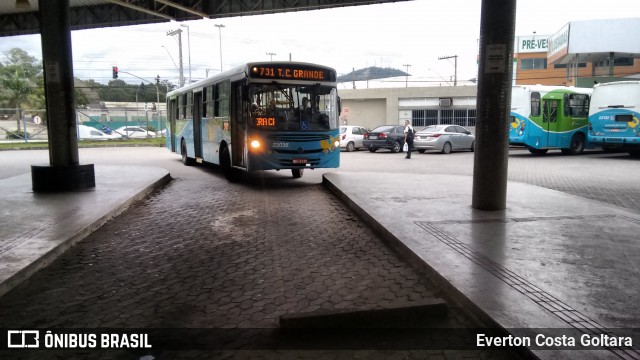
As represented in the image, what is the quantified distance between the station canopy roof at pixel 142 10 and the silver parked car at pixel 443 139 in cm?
1092

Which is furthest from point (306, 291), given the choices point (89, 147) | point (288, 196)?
point (89, 147)

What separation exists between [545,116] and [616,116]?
2.73 m

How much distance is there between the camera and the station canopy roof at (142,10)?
1546 cm

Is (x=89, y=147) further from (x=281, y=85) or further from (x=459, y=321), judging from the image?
(x=459, y=321)

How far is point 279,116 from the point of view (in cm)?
1188

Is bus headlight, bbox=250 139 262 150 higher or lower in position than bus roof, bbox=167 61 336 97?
lower

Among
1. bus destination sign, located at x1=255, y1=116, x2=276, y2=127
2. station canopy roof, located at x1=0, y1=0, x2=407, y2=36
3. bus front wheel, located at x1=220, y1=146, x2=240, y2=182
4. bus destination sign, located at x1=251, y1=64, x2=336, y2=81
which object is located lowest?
bus front wheel, located at x1=220, y1=146, x2=240, y2=182

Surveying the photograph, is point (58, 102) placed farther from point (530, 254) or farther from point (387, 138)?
point (387, 138)

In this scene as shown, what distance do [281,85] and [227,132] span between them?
7.49 feet

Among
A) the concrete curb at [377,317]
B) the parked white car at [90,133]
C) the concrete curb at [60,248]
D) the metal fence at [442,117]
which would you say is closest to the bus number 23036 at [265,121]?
the concrete curb at [60,248]

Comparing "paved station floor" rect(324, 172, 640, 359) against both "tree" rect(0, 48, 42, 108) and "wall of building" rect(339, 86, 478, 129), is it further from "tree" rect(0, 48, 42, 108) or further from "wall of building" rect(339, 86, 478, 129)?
"tree" rect(0, 48, 42, 108)

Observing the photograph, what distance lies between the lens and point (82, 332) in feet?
12.7

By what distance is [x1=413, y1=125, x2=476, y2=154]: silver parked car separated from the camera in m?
24.1

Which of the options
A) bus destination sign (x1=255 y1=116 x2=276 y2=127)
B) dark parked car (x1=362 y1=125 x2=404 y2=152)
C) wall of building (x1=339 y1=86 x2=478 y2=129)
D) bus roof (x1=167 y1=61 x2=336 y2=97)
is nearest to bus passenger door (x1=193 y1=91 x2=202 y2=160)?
bus roof (x1=167 y1=61 x2=336 y2=97)
